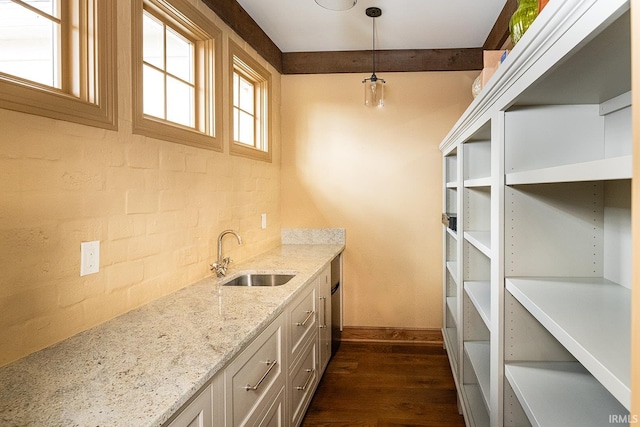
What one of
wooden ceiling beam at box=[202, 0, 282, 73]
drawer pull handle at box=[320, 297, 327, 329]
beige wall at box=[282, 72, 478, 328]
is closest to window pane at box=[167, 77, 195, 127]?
wooden ceiling beam at box=[202, 0, 282, 73]

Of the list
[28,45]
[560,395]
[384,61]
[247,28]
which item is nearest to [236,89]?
[247,28]

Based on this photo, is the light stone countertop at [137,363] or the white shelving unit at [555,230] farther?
the white shelving unit at [555,230]

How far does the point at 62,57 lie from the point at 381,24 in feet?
7.56

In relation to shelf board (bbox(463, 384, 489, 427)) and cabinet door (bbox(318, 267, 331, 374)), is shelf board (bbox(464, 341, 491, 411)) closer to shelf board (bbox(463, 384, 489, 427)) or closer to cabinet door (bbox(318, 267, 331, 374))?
shelf board (bbox(463, 384, 489, 427))

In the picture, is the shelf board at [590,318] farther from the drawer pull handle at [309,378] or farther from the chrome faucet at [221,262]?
the chrome faucet at [221,262]

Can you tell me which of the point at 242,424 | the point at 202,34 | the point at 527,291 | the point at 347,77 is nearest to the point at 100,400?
the point at 242,424

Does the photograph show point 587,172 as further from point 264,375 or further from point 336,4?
point 336,4

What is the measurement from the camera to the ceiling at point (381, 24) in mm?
2769

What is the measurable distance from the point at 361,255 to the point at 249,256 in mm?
1177

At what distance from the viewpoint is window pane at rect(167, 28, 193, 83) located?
217cm

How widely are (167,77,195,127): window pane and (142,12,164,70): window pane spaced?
0.39 ft

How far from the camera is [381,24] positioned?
309 cm

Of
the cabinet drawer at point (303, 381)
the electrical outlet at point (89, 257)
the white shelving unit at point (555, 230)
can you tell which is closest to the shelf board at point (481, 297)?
the white shelving unit at point (555, 230)

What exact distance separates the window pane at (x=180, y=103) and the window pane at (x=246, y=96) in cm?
82
